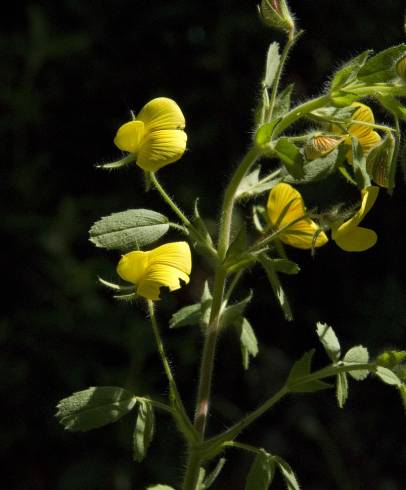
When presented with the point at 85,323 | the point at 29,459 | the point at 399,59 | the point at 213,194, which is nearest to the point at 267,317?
the point at 213,194

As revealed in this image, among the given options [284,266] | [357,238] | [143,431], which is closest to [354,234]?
[357,238]

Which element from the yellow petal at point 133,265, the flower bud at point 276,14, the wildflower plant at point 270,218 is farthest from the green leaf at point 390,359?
the flower bud at point 276,14

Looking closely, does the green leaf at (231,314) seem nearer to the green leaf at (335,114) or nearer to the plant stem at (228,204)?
the plant stem at (228,204)

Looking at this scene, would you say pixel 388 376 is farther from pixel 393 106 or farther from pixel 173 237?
pixel 173 237

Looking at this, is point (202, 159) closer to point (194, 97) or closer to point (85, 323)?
point (194, 97)

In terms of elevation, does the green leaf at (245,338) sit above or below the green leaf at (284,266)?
below

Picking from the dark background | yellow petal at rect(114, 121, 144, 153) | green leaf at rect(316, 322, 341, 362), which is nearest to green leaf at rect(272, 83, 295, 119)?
yellow petal at rect(114, 121, 144, 153)
